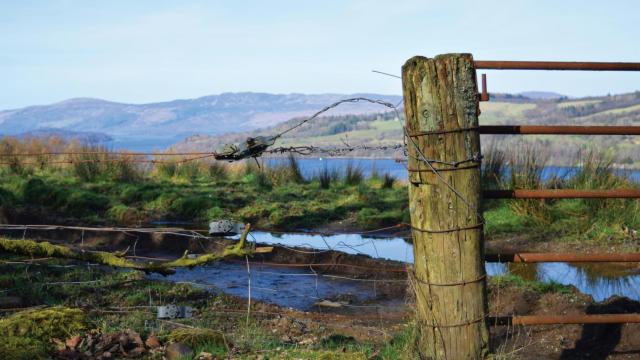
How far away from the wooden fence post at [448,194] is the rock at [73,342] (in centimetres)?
183

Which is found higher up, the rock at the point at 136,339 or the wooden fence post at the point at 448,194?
the wooden fence post at the point at 448,194

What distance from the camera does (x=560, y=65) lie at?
3.53m

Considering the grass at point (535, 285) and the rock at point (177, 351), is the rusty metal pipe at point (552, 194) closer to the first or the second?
the rock at point (177, 351)

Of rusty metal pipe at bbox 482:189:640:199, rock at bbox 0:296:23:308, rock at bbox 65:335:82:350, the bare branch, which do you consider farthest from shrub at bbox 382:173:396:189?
the bare branch

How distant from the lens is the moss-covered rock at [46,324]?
3.55 metres

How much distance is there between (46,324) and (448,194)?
228cm

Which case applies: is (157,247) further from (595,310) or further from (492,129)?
(492,129)

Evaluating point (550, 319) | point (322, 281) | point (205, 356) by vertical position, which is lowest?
point (322, 281)

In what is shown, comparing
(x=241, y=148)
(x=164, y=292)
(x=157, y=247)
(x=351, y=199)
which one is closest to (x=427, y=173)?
(x=241, y=148)

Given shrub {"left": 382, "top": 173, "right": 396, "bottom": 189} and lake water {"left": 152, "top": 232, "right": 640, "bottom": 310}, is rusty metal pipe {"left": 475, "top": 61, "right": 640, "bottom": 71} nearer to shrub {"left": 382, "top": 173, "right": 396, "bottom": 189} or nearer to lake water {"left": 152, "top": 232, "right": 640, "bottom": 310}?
lake water {"left": 152, "top": 232, "right": 640, "bottom": 310}

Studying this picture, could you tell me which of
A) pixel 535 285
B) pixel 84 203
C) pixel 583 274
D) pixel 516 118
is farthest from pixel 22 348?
pixel 516 118

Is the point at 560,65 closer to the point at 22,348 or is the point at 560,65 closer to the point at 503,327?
the point at 503,327

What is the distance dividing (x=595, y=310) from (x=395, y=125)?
190 feet

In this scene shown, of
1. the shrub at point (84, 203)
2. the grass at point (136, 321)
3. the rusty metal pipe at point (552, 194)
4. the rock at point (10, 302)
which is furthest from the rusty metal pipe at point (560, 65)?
the shrub at point (84, 203)
